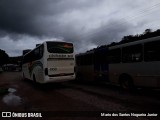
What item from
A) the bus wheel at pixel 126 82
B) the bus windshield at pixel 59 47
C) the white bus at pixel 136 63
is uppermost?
the bus windshield at pixel 59 47

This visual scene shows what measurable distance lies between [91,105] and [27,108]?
2.66 meters

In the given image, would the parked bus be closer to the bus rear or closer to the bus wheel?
the bus wheel

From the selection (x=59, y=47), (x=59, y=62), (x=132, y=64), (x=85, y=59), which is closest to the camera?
(x=132, y=64)

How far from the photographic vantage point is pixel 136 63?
11.1 metres

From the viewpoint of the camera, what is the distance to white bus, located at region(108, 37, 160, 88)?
9930mm

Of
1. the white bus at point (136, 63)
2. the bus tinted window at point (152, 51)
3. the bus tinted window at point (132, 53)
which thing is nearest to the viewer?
the bus tinted window at point (152, 51)

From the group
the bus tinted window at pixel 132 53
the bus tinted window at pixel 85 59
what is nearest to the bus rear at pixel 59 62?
the bus tinted window at pixel 85 59

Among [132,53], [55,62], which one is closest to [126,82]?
[132,53]

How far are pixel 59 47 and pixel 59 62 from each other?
1.07 meters

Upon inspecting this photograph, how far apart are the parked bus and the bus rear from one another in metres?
2.09

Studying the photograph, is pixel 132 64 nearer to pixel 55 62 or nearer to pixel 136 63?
pixel 136 63

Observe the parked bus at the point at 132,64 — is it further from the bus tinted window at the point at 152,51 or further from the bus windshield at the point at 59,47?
the bus windshield at the point at 59,47

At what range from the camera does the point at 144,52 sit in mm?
10523

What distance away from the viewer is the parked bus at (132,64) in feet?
32.7
